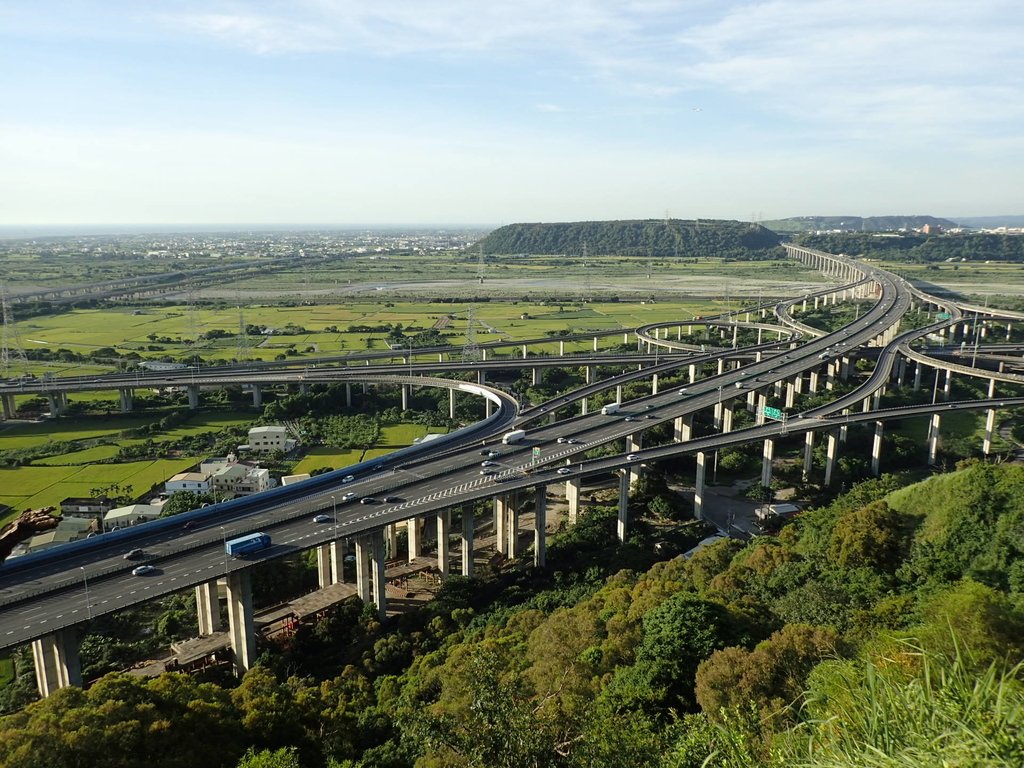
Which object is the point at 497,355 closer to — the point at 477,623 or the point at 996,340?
the point at 477,623

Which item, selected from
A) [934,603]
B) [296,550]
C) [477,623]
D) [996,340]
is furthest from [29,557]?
[996,340]

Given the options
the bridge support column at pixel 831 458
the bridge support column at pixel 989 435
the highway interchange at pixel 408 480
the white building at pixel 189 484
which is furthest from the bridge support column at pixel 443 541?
the bridge support column at pixel 989 435

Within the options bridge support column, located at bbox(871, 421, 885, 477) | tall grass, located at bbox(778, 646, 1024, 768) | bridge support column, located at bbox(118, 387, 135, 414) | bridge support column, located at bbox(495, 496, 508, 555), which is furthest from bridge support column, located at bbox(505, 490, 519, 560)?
bridge support column, located at bbox(118, 387, 135, 414)

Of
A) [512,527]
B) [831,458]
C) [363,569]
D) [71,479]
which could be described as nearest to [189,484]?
[71,479]

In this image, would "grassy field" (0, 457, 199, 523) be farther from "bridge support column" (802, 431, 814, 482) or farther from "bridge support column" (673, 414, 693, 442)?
"bridge support column" (802, 431, 814, 482)

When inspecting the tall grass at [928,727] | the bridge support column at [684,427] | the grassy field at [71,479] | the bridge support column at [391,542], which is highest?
the tall grass at [928,727]

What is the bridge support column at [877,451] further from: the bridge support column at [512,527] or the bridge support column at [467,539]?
the bridge support column at [467,539]

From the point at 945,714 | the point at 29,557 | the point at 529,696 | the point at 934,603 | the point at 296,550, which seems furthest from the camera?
the point at 296,550
